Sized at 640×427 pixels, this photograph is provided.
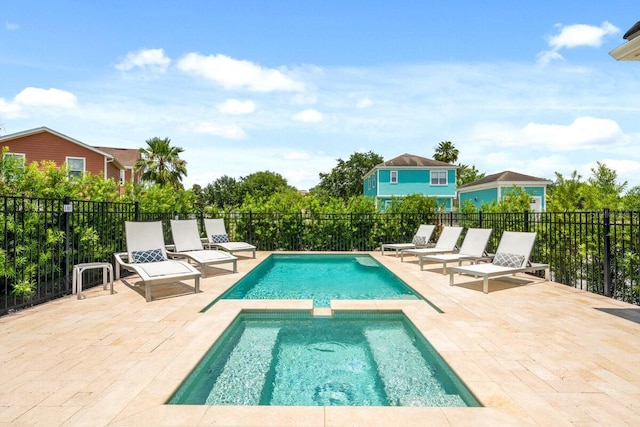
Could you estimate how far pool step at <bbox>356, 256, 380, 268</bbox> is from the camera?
1243 cm

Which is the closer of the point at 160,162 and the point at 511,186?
the point at 511,186

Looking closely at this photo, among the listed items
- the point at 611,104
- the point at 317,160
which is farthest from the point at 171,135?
the point at 611,104

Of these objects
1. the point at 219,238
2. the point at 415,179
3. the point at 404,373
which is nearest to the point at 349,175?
the point at 415,179

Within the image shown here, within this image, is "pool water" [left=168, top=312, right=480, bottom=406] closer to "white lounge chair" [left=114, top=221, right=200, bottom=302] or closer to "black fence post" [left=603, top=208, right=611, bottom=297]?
"white lounge chair" [left=114, top=221, right=200, bottom=302]

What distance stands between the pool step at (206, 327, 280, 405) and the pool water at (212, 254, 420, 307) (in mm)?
1909

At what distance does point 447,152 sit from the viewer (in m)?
51.5

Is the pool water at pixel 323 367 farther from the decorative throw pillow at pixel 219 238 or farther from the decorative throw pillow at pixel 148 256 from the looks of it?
the decorative throw pillow at pixel 219 238

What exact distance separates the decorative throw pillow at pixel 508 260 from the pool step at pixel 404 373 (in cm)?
406

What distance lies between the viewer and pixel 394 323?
5.74m

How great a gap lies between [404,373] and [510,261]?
5.25 m

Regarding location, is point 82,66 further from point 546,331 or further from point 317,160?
point 317,160

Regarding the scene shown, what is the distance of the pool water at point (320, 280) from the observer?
7.90 metres

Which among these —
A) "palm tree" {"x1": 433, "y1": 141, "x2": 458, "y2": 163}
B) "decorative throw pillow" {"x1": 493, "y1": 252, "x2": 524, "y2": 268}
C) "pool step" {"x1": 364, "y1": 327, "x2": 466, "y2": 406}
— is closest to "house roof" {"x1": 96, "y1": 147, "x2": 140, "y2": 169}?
"decorative throw pillow" {"x1": 493, "y1": 252, "x2": 524, "y2": 268}

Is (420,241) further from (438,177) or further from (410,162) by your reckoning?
(410,162)
